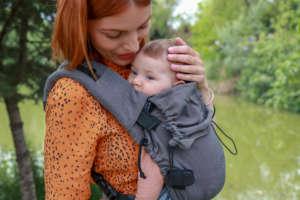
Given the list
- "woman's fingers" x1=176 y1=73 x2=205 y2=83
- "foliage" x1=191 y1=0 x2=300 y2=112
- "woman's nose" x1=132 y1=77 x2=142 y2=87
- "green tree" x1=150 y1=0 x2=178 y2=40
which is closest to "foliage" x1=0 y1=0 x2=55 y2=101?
"woman's nose" x1=132 y1=77 x2=142 y2=87

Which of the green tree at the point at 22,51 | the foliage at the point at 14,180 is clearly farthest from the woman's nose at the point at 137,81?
the foliage at the point at 14,180

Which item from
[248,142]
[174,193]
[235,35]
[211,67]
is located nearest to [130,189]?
[174,193]

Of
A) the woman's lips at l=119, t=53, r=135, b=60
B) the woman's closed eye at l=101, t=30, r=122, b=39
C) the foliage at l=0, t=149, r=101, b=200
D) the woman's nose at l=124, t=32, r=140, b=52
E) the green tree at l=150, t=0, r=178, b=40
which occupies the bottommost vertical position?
the foliage at l=0, t=149, r=101, b=200

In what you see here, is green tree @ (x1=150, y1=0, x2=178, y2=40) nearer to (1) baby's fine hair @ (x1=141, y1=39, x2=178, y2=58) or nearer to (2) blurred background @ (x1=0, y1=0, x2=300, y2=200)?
(2) blurred background @ (x1=0, y1=0, x2=300, y2=200)

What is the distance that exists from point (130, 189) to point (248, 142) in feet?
20.4

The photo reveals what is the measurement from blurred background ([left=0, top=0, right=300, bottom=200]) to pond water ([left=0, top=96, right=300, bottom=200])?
2 centimetres

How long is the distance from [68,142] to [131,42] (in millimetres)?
457

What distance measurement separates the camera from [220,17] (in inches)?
661

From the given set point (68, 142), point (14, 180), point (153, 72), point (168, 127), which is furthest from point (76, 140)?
point (14, 180)

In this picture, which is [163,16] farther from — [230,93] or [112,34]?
[112,34]

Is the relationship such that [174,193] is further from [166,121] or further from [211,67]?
[211,67]

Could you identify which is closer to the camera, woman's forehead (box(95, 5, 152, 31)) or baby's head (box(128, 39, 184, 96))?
woman's forehead (box(95, 5, 152, 31))

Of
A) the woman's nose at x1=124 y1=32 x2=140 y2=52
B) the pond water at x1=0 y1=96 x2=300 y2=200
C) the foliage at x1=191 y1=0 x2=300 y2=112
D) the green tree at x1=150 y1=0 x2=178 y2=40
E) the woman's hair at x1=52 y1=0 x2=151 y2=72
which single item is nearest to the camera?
the woman's hair at x1=52 y1=0 x2=151 y2=72

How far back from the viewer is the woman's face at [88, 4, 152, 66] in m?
0.94
